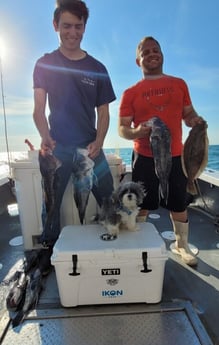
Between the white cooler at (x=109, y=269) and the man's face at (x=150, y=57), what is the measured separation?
1.40 meters

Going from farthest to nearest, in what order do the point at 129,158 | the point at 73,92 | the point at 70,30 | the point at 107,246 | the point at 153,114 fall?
the point at 129,158 < the point at 153,114 < the point at 73,92 < the point at 70,30 < the point at 107,246

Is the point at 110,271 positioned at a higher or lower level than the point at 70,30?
lower

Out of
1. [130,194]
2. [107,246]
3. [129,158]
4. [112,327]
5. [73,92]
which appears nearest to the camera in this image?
[112,327]

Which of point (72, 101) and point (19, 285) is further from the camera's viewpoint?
point (72, 101)

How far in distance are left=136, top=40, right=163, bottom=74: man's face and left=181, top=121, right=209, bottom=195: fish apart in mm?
639

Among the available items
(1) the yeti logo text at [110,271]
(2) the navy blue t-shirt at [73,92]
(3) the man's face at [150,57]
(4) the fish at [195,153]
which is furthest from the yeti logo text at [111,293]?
(3) the man's face at [150,57]

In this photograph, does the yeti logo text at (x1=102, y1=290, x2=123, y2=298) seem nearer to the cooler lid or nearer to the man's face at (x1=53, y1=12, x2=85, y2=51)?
the cooler lid

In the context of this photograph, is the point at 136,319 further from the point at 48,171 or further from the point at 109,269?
the point at 48,171

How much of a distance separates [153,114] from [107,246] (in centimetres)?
120

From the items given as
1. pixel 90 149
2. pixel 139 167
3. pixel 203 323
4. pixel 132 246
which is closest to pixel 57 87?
pixel 90 149

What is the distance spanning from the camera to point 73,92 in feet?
7.31

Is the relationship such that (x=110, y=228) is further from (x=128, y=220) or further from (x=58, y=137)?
(x=58, y=137)

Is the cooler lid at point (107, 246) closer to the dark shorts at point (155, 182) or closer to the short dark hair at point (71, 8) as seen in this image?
the dark shorts at point (155, 182)

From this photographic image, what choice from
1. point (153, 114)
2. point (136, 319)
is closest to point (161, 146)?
point (153, 114)
